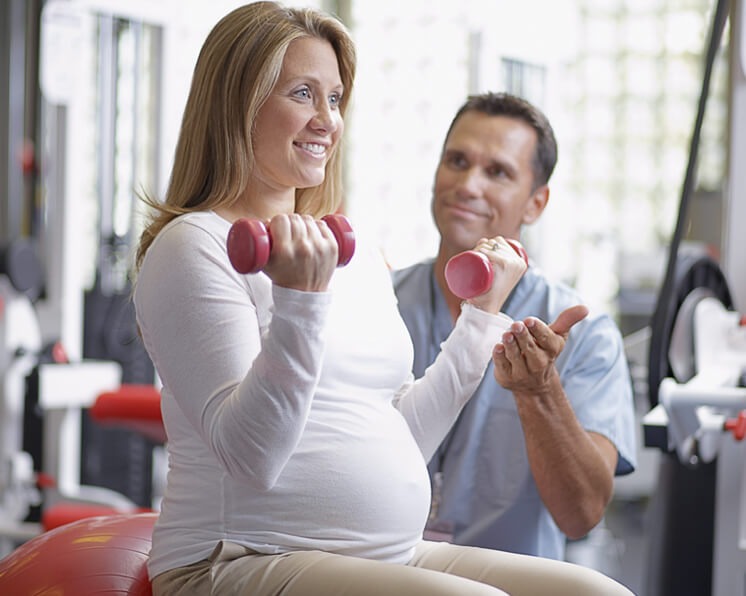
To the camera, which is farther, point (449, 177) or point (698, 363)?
point (698, 363)

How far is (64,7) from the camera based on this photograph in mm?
3105

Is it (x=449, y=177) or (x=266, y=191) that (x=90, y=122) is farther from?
(x=266, y=191)

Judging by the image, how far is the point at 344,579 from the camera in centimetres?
94

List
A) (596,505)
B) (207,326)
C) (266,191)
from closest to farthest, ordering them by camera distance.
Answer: (207,326)
(266,191)
(596,505)

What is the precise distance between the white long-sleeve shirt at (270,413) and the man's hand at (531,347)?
154mm

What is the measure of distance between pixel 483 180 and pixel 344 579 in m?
0.91

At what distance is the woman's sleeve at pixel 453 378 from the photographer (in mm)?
1243

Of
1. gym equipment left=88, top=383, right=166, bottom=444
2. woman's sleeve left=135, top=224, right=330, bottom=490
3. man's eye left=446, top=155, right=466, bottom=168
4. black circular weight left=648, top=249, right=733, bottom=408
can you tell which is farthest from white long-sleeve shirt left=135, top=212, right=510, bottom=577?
gym equipment left=88, top=383, right=166, bottom=444

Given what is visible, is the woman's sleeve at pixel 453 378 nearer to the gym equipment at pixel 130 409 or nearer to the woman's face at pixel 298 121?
the woman's face at pixel 298 121

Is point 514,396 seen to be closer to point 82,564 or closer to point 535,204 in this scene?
point 535,204

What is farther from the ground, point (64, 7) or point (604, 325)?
point (64, 7)

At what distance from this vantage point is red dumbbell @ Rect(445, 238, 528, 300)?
1188 millimetres

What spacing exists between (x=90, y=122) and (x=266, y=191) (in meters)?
4.41

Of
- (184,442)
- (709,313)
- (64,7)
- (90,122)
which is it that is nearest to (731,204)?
(709,313)
